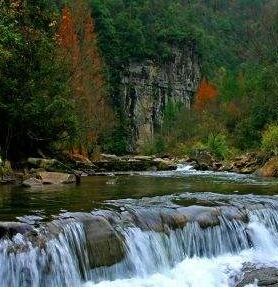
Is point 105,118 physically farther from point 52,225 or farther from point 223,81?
point 52,225

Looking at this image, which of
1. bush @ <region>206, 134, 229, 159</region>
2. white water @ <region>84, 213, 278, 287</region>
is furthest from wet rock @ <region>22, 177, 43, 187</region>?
bush @ <region>206, 134, 229, 159</region>

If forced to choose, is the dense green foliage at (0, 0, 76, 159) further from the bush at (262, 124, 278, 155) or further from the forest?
the bush at (262, 124, 278, 155)

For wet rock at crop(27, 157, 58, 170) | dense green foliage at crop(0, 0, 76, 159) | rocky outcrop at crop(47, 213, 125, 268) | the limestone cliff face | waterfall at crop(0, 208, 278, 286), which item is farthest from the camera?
the limestone cliff face

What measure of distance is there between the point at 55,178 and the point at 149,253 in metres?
10.6

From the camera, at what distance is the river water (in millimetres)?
12422

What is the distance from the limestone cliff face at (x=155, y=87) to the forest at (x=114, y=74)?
1.49 m

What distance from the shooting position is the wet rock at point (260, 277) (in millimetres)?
12625

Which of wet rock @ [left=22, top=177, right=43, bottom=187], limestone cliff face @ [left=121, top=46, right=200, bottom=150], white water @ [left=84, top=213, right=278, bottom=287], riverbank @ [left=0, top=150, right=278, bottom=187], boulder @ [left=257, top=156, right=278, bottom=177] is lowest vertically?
white water @ [left=84, top=213, right=278, bottom=287]

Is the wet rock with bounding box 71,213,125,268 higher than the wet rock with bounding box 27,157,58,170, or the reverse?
the wet rock with bounding box 27,157,58,170

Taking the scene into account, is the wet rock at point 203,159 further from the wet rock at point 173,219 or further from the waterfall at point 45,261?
the waterfall at point 45,261

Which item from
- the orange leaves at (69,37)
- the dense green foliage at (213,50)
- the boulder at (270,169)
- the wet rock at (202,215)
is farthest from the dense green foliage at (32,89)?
the dense green foliage at (213,50)

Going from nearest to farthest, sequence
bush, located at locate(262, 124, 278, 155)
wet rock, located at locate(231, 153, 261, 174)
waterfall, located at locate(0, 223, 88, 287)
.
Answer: waterfall, located at locate(0, 223, 88, 287) < wet rock, located at locate(231, 153, 261, 174) < bush, located at locate(262, 124, 278, 155)

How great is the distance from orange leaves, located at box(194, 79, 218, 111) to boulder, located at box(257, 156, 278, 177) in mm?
36648

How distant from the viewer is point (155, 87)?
3642 inches
